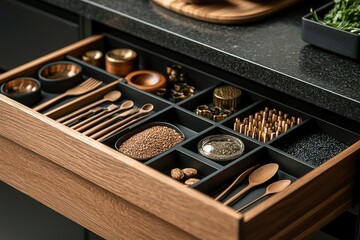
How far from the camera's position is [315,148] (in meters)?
1.68

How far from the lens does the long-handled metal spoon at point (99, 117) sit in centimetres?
176

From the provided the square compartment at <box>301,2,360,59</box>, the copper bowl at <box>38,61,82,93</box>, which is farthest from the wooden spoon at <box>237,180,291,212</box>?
the copper bowl at <box>38,61,82,93</box>

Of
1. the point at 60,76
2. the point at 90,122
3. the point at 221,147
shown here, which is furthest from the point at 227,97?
the point at 60,76

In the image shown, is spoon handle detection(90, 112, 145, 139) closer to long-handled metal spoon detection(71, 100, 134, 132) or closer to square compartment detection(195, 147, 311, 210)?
long-handled metal spoon detection(71, 100, 134, 132)

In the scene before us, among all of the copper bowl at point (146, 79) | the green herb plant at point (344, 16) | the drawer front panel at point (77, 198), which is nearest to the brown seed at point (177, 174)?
the drawer front panel at point (77, 198)

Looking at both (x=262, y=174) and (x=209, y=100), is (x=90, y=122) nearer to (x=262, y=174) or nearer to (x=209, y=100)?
(x=209, y=100)

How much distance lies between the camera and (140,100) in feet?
6.11

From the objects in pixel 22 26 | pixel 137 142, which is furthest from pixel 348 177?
pixel 22 26

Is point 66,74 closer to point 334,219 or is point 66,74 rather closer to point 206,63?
point 206,63

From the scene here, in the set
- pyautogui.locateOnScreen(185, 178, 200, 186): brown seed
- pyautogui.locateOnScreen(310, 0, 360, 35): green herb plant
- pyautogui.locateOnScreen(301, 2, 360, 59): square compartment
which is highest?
pyautogui.locateOnScreen(310, 0, 360, 35): green herb plant

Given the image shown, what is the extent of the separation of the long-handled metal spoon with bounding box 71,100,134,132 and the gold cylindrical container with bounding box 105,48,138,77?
133 mm

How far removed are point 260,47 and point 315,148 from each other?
0.28 m

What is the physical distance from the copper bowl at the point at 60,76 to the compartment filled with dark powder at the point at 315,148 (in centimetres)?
51

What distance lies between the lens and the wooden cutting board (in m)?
1.94
